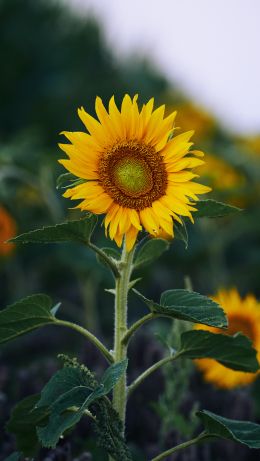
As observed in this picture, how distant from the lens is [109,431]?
1.51 metres

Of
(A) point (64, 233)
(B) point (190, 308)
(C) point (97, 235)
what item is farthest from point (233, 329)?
(C) point (97, 235)

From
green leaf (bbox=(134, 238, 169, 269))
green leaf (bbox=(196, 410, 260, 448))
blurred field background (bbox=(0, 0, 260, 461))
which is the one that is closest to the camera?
green leaf (bbox=(196, 410, 260, 448))

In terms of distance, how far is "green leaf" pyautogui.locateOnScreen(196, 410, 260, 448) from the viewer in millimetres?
1566

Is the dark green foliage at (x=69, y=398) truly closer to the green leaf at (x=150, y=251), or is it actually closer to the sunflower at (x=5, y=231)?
the green leaf at (x=150, y=251)

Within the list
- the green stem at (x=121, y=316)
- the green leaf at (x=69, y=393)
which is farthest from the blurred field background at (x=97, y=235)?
the green leaf at (x=69, y=393)

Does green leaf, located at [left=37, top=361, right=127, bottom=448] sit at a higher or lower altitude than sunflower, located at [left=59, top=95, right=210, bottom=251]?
lower

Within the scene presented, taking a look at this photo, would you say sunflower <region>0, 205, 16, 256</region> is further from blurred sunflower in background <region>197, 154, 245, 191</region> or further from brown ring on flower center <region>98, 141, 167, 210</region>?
brown ring on flower center <region>98, 141, 167, 210</region>

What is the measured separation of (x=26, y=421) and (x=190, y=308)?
1.58 feet

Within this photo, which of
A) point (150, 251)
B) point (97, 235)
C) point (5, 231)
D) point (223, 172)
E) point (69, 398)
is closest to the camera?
point (69, 398)

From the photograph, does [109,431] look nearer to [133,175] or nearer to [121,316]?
[121,316]

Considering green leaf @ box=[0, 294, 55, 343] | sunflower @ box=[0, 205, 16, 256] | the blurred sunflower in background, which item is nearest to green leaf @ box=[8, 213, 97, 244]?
green leaf @ box=[0, 294, 55, 343]

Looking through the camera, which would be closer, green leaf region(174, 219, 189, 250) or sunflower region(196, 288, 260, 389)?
green leaf region(174, 219, 189, 250)

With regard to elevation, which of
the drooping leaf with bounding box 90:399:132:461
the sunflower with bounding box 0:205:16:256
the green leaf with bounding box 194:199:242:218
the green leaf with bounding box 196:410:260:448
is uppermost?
the sunflower with bounding box 0:205:16:256

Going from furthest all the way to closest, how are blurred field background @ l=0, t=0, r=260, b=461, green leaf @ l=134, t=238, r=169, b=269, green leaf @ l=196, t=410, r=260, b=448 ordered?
blurred field background @ l=0, t=0, r=260, b=461
green leaf @ l=134, t=238, r=169, b=269
green leaf @ l=196, t=410, r=260, b=448
